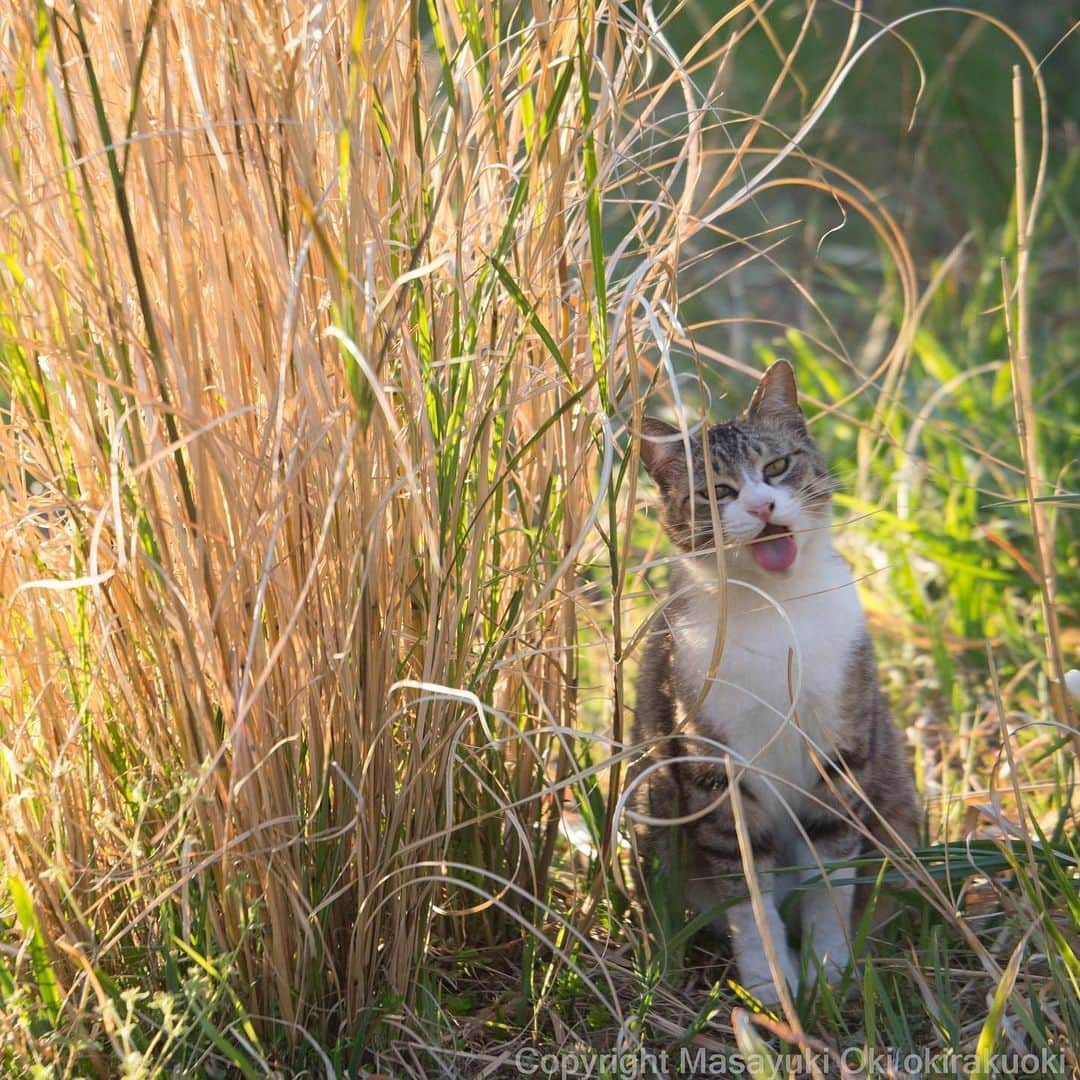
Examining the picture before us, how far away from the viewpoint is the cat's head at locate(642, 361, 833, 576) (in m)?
1.99

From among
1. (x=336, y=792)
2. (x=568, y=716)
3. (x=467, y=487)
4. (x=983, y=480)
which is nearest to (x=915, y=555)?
(x=983, y=480)

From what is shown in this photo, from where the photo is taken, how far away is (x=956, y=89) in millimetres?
4715

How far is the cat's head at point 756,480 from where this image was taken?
78.2 inches

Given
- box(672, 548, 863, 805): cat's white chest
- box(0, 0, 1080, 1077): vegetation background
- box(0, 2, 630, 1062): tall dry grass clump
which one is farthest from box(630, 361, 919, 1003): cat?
box(0, 2, 630, 1062): tall dry grass clump

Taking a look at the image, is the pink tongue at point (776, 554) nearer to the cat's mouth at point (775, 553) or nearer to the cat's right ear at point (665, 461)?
the cat's mouth at point (775, 553)

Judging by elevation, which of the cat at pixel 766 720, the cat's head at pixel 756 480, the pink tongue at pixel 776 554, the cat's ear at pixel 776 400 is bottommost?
the cat at pixel 766 720

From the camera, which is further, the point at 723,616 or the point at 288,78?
the point at 723,616

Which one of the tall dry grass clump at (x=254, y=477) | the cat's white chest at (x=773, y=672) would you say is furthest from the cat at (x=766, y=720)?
the tall dry grass clump at (x=254, y=477)

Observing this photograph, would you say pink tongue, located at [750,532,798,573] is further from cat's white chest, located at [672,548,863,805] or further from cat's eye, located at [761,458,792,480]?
cat's eye, located at [761,458,792,480]

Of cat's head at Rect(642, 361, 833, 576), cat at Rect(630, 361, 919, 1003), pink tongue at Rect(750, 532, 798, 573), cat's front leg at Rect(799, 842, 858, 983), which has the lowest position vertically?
cat's front leg at Rect(799, 842, 858, 983)

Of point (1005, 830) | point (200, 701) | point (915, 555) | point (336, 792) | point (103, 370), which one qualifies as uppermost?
point (103, 370)

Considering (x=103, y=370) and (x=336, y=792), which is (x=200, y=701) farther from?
(x=103, y=370)

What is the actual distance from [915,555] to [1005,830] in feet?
5.45

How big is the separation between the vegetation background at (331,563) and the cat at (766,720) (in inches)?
5.1
